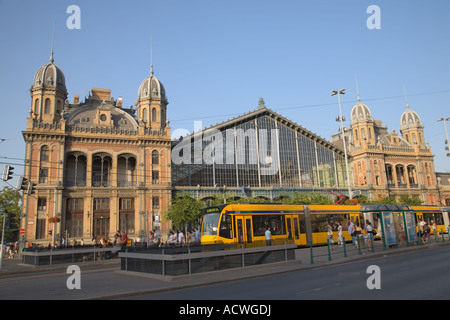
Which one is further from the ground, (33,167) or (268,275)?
(33,167)

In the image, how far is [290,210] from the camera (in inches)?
1112

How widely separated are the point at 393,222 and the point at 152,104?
114 ft

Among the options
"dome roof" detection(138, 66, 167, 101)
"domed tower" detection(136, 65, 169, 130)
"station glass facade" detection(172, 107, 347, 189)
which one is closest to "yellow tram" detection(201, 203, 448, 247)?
"station glass facade" detection(172, 107, 347, 189)

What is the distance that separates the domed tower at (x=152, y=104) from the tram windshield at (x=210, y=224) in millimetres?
26054

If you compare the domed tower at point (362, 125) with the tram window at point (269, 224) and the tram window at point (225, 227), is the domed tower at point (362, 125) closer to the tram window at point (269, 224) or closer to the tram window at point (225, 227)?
the tram window at point (269, 224)

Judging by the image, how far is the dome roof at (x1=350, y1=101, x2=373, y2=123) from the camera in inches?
2534

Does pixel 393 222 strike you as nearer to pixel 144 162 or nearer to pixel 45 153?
pixel 144 162

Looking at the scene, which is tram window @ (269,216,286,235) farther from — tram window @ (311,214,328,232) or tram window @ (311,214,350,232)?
tram window @ (311,214,350,232)

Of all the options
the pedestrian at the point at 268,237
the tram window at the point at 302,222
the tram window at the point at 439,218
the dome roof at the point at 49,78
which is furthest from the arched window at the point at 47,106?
the tram window at the point at 439,218
